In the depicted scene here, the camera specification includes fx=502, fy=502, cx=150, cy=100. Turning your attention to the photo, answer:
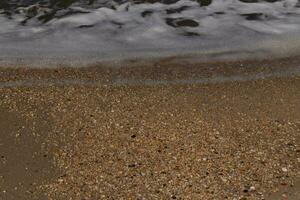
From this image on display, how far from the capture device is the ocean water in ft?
29.8

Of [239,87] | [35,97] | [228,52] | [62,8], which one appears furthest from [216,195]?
[62,8]

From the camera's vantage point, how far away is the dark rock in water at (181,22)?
10.1 meters

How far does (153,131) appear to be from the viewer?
21.7ft

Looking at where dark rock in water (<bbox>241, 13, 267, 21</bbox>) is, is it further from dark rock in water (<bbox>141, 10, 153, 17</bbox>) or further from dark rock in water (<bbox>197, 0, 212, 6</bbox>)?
dark rock in water (<bbox>141, 10, 153, 17</bbox>)

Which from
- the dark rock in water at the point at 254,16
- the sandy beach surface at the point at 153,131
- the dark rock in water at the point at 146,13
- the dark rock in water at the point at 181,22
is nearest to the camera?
the sandy beach surface at the point at 153,131

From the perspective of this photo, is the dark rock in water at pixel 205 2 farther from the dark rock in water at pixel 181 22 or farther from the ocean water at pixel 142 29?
the dark rock in water at pixel 181 22

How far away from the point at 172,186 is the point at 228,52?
4100mm

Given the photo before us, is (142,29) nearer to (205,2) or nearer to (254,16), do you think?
(205,2)

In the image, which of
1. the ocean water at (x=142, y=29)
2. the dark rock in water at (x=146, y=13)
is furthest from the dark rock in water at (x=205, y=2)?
the dark rock in water at (x=146, y=13)

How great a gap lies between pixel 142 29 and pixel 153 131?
12.8ft

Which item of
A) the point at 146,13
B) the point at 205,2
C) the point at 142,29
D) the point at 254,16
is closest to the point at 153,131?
the point at 142,29

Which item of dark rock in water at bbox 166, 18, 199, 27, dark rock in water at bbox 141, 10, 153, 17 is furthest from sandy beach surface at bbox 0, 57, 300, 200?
dark rock in water at bbox 141, 10, 153, 17

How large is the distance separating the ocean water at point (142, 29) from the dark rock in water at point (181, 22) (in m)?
0.02

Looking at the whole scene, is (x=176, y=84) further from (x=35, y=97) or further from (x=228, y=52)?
(x=35, y=97)
